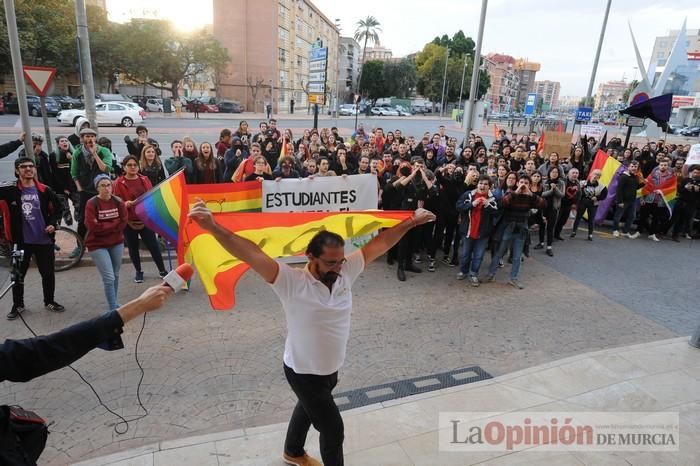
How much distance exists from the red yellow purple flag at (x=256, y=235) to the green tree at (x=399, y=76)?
80.4 m

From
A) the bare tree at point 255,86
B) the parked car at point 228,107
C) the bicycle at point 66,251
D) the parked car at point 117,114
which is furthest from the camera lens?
the bare tree at point 255,86

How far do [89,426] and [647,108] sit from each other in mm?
16810

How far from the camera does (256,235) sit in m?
4.21

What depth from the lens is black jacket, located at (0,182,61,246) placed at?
5.32 metres

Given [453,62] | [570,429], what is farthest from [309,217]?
[453,62]

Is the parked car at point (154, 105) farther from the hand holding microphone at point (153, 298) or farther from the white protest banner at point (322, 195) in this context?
the hand holding microphone at point (153, 298)

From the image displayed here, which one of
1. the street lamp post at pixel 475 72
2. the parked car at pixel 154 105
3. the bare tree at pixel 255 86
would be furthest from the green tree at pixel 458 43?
the street lamp post at pixel 475 72

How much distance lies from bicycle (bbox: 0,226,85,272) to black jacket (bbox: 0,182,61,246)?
1.38 metres

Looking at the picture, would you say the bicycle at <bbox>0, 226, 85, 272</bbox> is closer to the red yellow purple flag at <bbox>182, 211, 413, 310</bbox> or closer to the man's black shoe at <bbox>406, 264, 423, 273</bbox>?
the red yellow purple flag at <bbox>182, 211, 413, 310</bbox>

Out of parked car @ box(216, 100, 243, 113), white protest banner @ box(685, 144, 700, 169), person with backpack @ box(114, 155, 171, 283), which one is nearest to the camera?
person with backpack @ box(114, 155, 171, 283)

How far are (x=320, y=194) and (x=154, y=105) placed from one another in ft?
141

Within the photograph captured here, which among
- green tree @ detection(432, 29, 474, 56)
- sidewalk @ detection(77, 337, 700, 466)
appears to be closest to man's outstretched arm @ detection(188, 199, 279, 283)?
sidewalk @ detection(77, 337, 700, 466)

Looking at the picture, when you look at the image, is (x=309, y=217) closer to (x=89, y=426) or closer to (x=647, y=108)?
(x=89, y=426)

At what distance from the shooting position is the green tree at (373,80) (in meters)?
79.4
